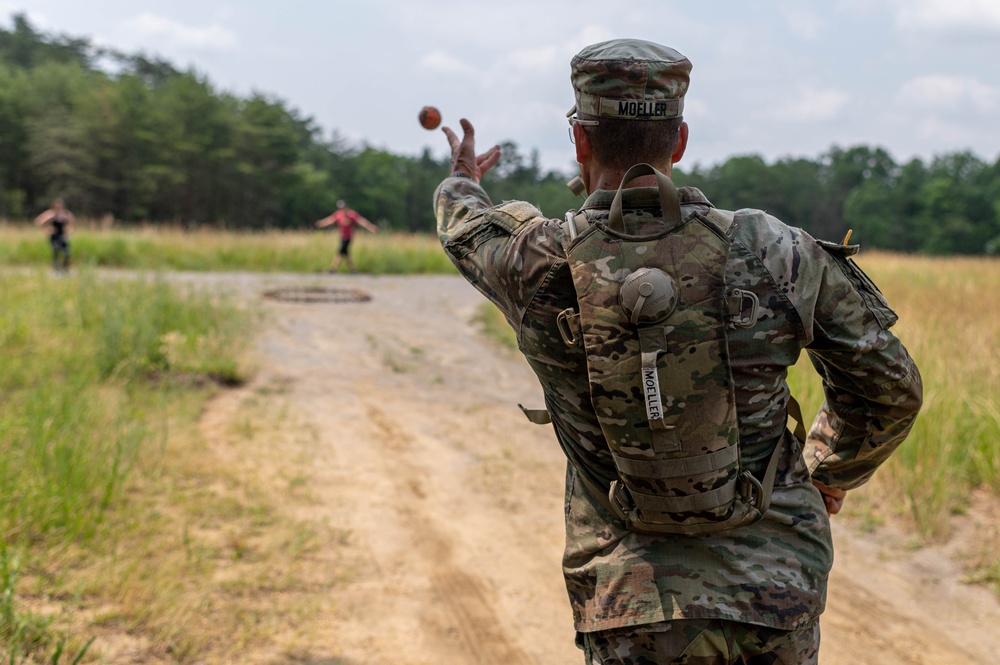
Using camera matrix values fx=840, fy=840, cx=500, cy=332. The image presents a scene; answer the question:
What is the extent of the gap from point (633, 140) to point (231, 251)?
18.8 m

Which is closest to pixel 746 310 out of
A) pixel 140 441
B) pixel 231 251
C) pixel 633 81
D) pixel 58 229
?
pixel 633 81

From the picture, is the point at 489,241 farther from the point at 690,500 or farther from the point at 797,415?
the point at 797,415

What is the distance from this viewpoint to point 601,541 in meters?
1.75

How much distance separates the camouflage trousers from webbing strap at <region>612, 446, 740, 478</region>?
0.30 metres

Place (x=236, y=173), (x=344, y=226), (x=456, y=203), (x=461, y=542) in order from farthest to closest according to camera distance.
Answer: (x=236, y=173) → (x=344, y=226) → (x=461, y=542) → (x=456, y=203)

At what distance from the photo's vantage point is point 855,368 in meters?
1.68

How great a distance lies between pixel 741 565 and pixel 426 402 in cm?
620

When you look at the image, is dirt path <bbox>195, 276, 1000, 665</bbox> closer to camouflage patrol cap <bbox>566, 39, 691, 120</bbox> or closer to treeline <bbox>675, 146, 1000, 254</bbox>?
camouflage patrol cap <bbox>566, 39, 691, 120</bbox>

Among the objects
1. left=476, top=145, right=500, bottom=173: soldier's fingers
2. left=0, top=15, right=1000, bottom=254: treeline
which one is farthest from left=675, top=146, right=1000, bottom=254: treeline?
left=476, top=145, right=500, bottom=173: soldier's fingers

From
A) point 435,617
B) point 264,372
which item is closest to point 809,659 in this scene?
point 435,617

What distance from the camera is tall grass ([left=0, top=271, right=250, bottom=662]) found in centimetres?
403

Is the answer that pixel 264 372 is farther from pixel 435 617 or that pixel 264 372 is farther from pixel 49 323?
pixel 435 617

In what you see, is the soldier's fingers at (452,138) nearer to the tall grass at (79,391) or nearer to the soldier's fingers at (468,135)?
the soldier's fingers at (468,135)

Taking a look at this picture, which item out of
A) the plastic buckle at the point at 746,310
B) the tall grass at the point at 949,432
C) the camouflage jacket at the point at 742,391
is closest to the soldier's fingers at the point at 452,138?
the camouflage jacket at the point at 742,391
